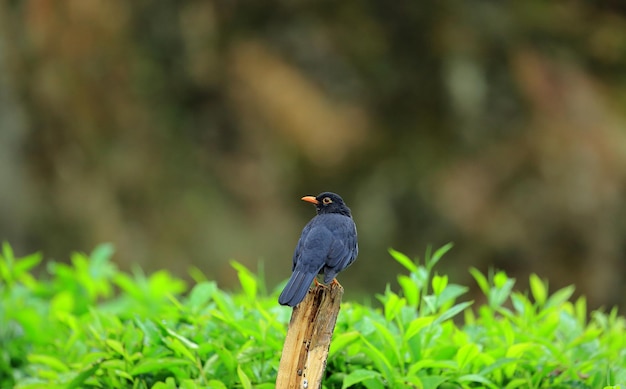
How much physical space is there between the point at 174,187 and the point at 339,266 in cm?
621

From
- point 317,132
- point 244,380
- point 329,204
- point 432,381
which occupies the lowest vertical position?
point 244,380

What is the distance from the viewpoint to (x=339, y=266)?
3.29 metres

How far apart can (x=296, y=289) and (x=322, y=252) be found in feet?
1.01

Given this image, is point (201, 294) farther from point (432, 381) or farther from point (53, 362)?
point (432, 381)

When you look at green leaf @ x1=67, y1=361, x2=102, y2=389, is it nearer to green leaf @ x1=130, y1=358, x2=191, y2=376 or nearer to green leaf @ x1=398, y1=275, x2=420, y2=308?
green leaf @ x1=130, y1=358, x2=191, y2=376

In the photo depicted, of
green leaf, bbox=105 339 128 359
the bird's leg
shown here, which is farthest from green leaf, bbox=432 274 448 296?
green leaf, bbox=105 339 128 359

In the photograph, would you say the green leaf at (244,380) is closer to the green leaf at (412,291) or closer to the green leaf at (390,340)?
the green leaf at (390,340)

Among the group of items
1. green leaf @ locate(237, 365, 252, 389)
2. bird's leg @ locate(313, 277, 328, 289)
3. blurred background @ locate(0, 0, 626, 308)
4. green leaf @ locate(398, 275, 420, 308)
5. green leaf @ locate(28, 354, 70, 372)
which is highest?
blurred background @ locate(0, 0, 626, 308)

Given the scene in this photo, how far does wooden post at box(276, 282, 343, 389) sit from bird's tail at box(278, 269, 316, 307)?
81 mm

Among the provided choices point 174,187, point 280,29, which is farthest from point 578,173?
point 174,187

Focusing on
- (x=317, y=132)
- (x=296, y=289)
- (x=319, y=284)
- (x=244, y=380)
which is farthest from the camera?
(x=317, y=132)

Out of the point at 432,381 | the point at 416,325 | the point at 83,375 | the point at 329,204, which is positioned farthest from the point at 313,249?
the point at 83,375

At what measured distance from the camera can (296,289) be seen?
296 centimetres

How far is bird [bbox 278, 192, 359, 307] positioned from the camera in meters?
2.98
